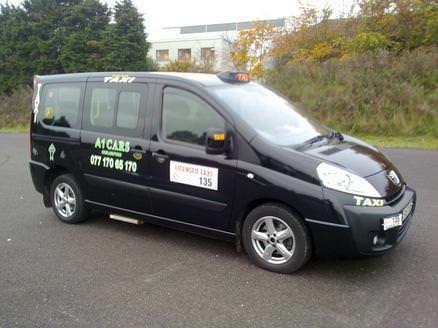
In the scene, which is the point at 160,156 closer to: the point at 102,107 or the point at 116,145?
the point at 116,145

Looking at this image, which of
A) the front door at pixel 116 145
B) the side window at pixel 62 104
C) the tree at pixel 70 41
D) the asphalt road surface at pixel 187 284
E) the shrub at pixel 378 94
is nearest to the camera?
the asphalt road surface at pixel 187 284

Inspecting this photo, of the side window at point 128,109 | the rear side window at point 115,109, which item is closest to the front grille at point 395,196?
the rear side window at point 115,109

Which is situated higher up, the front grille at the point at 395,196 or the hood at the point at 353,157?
the hood at the point at 353,157

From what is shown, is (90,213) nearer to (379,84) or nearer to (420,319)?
(420,319)

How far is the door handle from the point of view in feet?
14.3

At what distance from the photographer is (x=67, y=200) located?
18.0 feet

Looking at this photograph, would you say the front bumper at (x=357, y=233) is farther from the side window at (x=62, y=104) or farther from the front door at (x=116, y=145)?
the side window at (x=62, y=104)

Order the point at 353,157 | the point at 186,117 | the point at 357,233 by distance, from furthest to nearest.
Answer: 1. the point at 186,117
2. the point at 353,157
3. the point at 357,233

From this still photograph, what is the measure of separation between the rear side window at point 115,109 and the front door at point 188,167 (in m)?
0.28

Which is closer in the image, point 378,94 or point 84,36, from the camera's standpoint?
point 378,94

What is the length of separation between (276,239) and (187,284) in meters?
0.89

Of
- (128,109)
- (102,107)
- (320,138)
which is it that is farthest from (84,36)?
(320,138)

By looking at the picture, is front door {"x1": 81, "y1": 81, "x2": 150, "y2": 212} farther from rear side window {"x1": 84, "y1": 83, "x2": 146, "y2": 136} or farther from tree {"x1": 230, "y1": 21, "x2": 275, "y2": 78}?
tree {"x1": 230, "y1": 21, "x2": 275, "y2": 78}

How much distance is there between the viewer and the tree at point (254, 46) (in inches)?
1074
